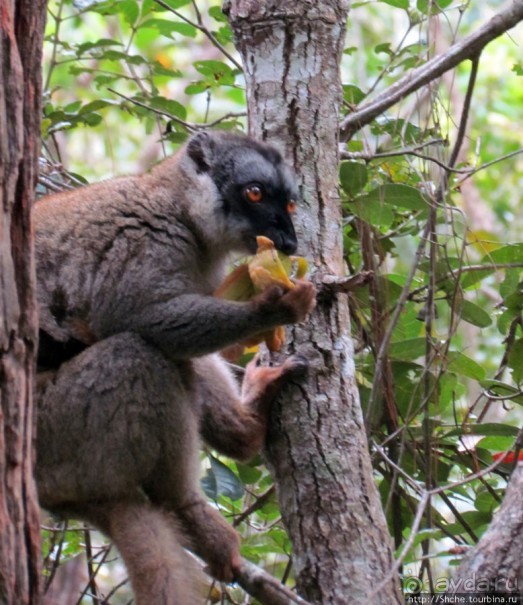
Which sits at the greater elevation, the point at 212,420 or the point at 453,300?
the point at 453,300

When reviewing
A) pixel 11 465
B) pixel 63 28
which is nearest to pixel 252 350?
pixel 11 465

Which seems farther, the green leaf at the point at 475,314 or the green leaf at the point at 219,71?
the green leaf at the point at 219,71

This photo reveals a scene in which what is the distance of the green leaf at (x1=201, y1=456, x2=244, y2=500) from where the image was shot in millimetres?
4512

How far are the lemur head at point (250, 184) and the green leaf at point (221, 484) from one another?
1.13 meters

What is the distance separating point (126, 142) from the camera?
14789mm

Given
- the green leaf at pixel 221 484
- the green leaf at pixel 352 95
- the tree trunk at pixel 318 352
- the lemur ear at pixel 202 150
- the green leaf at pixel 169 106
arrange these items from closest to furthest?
the tree trunk at pixel 318 352
the green leaf at pixel 221 484
the lemur ear at pixel 202 150
the green leaf at pixel 352 95
the green leaf at pixel 169 106

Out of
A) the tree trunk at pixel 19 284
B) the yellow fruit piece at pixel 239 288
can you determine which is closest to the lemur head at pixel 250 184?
the yellow fruit piece at pixel 239 288

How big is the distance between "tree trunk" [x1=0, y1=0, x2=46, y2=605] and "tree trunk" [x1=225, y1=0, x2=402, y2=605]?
130 cm

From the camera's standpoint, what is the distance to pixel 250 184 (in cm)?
477

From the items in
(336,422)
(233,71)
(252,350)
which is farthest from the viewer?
(233,71)

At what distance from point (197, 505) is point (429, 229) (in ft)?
5.65

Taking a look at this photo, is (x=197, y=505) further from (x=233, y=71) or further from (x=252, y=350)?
(x=233, y=71)

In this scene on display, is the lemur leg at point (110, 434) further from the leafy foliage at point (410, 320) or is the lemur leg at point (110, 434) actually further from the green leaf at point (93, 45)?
the green leaf at point (93, 45)

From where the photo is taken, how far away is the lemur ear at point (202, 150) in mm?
4898
